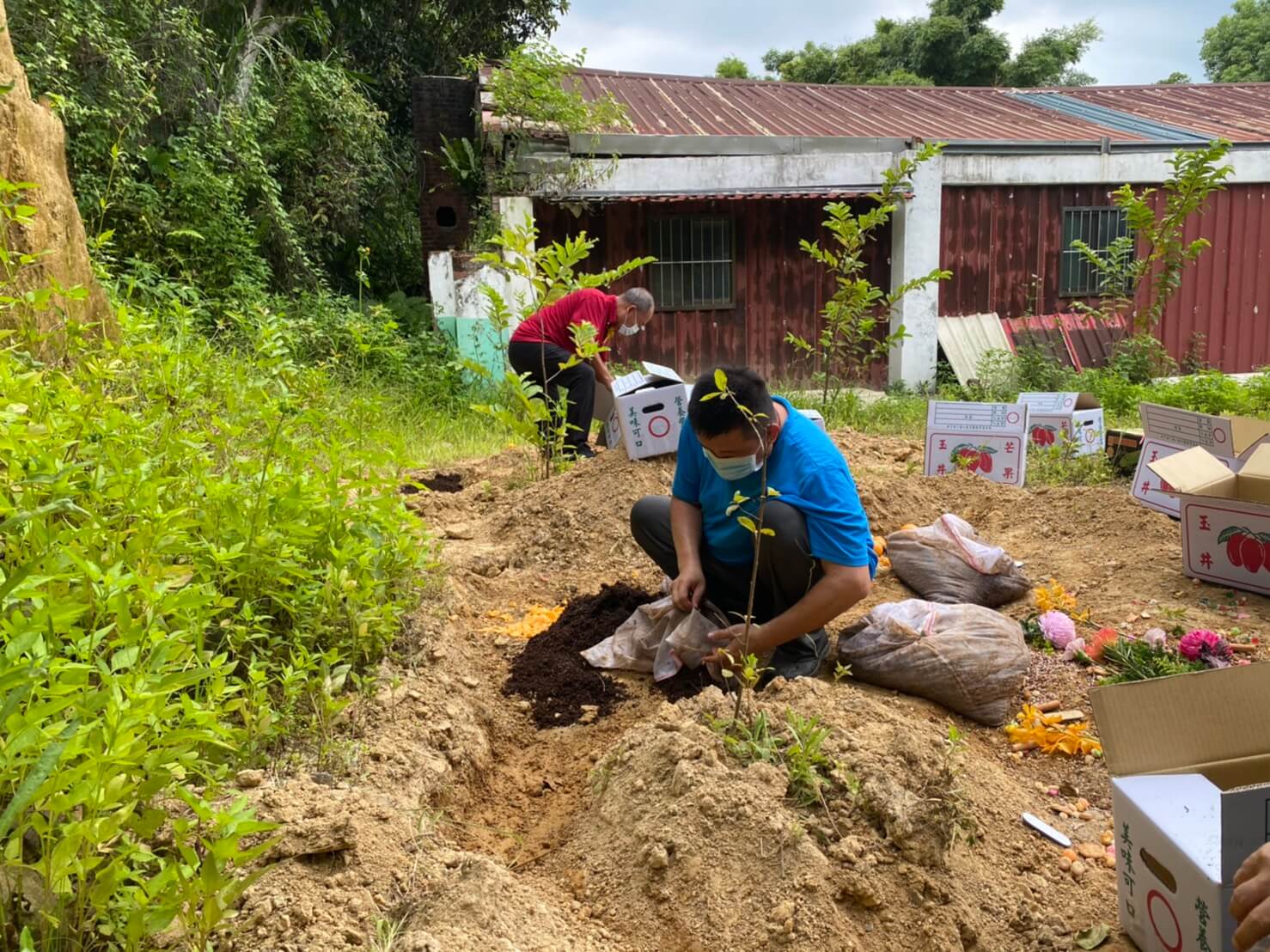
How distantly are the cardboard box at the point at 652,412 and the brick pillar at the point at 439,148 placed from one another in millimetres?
5848

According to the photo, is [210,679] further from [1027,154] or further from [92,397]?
[1027,154]

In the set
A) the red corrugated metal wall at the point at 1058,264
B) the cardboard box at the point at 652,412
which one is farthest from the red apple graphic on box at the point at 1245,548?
the red corrugated metal wall at the point at 1058,264

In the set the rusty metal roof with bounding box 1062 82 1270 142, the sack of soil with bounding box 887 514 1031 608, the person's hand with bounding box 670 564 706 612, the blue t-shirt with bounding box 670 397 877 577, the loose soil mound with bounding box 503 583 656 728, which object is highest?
the rusty metal roof with bounding box 1062 82 1270 142

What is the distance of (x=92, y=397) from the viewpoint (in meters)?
2.90

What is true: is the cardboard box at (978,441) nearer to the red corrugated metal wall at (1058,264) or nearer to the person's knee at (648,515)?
the person's knee at (648,515)

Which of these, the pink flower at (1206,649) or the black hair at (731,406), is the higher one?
the black hair at (731,406)

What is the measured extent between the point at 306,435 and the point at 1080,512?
156 inches

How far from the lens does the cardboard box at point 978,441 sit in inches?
212

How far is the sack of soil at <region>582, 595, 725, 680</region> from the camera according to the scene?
125 inches

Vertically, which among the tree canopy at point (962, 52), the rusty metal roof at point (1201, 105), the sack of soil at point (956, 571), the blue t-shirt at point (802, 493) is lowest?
the sack of soil at point (956, 571)

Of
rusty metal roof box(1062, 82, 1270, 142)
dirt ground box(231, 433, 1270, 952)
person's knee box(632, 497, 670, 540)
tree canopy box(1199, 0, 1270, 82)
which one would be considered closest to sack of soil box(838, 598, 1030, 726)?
dirt ground box(231, 433, 1270, 952)

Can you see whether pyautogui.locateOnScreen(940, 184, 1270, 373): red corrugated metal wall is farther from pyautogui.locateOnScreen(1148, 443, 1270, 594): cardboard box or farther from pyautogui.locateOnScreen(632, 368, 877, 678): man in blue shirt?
pyautogui.locateOnScreen(632, 368, 877, 678): man in blue shirt

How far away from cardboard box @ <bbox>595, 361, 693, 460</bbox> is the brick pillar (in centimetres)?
585

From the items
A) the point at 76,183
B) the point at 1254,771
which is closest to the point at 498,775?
the point at 1254,771
